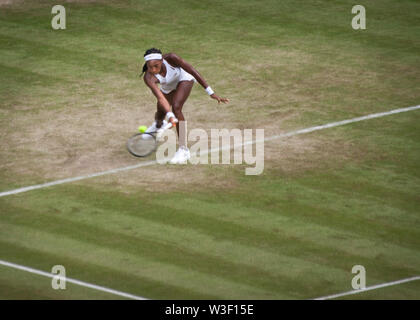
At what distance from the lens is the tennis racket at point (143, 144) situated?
1681cm

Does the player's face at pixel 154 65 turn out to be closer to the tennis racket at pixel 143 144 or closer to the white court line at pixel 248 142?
the tennis racket at pixel 143 144

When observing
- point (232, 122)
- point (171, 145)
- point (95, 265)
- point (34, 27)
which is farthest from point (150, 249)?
point (34, 27)

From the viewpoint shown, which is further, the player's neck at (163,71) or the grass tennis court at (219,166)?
the player's neck at (163,71)

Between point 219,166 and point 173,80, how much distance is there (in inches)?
79.1

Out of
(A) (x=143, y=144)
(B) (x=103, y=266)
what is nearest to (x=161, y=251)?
(B) (x=103, y=266)

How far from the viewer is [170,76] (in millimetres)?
16641

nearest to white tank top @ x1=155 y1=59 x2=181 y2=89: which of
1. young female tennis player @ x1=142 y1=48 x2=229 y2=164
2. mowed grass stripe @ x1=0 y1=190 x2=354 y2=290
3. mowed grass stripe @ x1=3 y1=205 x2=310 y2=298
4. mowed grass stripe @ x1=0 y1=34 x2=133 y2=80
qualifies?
young female tennis player @ x1=142 y1=48 x2=229 y2=164

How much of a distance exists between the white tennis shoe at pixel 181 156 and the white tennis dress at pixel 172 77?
1340 mm

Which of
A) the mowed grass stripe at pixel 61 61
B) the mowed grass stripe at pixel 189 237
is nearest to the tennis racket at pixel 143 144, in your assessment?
the mowed grass stripe at pixel 189 237

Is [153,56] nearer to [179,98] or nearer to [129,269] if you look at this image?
[179,98]

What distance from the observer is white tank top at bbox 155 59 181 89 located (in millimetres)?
16539

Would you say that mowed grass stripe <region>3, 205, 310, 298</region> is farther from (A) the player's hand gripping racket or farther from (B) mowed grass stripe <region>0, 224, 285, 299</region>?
(A) the player's hand gripping racket

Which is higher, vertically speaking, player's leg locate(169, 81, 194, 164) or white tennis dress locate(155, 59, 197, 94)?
white tennis dress locate(155, 59, 197, 94)

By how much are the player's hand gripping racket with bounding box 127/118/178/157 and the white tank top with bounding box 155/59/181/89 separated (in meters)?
0.93
